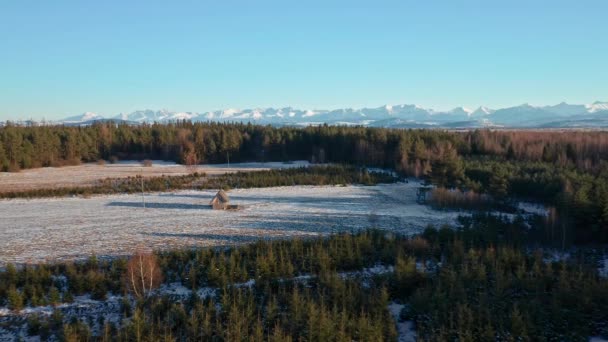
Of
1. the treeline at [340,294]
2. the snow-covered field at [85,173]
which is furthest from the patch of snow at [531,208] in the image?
the snow-covered field at [85,173]

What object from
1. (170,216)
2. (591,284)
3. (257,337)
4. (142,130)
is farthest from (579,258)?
(142,130)

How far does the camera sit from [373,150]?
190 ft

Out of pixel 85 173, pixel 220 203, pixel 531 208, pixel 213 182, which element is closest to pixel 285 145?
pixel 213 182

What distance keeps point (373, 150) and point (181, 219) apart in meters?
35.7

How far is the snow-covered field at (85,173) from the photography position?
43562 millimetres

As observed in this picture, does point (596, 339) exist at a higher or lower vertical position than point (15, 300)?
lower

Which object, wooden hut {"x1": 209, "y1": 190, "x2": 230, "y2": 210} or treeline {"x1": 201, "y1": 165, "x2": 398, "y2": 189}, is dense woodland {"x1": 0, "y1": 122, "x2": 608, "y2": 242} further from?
wooden hut {"x1": 209, "y1": 190, "x2": 230, "y2": 210}

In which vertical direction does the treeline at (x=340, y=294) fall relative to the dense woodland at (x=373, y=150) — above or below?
below

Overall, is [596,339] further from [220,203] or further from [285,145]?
[285,145]

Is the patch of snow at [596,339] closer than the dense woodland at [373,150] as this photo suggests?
Yes

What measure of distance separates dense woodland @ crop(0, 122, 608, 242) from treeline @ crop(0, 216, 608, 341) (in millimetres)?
16573

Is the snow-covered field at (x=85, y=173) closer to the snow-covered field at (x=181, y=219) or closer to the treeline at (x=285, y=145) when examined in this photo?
the treeline at (x=285, y=145)

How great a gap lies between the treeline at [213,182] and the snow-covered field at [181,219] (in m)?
2.50

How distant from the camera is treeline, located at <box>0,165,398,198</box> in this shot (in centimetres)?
3718
